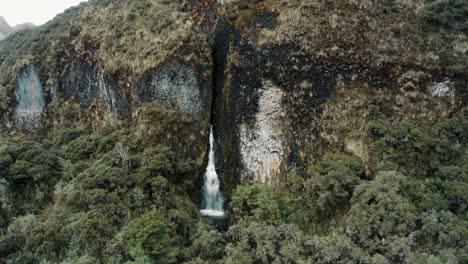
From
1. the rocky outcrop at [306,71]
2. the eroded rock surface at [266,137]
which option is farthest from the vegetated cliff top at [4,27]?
the eroded rock surface at [266,137]

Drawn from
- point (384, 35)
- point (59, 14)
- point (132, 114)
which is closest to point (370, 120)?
point (384, 35)

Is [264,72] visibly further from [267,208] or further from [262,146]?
[267,208]

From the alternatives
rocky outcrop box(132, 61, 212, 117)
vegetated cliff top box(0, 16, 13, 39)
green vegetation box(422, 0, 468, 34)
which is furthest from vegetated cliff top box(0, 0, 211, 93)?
vegetated cliff top box(0, 16, 13, 39)

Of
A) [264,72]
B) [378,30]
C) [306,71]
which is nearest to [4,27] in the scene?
[264,72]

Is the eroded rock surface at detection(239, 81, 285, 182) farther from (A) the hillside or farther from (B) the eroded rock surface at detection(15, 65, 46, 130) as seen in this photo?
(B) the eroded rock surface at detection(15, 65, 46, 130)

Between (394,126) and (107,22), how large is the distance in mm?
27923

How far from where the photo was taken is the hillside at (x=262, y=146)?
25094mm

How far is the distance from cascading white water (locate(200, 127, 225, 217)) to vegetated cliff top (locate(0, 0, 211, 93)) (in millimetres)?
8552

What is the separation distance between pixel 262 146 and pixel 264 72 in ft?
18.3

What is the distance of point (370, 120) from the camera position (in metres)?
28.9

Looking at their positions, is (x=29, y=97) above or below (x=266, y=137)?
above

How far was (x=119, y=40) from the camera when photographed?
3662cm

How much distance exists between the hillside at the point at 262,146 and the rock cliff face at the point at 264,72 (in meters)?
0.11

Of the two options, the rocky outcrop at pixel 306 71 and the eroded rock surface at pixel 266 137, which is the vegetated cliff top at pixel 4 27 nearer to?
the rocky outcrop at pixel 306 71
